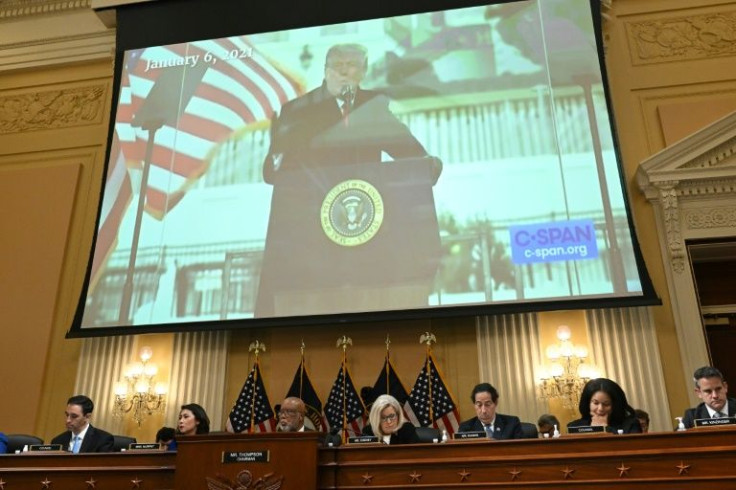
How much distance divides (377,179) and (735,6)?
459 cm

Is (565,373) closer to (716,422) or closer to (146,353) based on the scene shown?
(716,422)

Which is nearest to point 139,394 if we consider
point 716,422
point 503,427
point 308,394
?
point 308,394

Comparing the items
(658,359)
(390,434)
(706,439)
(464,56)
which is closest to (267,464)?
(390,434)

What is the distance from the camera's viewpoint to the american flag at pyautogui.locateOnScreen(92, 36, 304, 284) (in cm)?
753

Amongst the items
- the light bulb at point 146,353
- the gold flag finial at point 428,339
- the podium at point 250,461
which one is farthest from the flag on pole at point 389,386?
the podium at point 250,461

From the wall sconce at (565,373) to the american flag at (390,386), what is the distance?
4.24 feet

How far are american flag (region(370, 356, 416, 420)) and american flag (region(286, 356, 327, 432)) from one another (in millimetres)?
483

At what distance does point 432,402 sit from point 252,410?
1.78 meters

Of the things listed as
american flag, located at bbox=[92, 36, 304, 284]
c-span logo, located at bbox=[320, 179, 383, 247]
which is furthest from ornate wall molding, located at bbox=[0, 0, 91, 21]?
c-span logo, located at bbox=[320, 179, 383, 247]

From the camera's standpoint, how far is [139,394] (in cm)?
702

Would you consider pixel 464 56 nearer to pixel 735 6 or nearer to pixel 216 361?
pixel 735 6

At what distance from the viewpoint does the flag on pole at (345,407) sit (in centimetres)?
643

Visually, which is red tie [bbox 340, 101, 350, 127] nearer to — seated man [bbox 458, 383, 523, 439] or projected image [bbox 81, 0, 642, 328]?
projected image [bbox 81, 0, 642, 328]

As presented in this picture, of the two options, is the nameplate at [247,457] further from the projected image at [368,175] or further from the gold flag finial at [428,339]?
the gold flag finial at [428,339]
